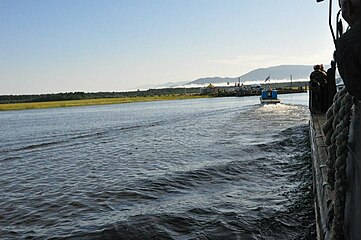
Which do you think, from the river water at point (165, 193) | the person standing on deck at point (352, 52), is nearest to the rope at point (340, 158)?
the person standing on deck at point (352, 52)

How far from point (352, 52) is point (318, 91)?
41.5 feet

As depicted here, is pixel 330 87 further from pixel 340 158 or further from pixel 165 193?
pixel 340 158

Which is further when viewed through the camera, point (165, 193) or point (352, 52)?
point (165, 193)

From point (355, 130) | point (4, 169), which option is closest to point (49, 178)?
point (4, 169)

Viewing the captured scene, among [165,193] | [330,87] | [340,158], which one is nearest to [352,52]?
[340,158]

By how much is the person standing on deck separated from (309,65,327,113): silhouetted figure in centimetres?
1214

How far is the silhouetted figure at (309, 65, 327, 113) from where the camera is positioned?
13.9m

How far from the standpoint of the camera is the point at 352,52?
202 centimetres

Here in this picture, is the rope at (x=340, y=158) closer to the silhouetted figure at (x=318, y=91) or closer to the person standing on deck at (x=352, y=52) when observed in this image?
the person standing on deck at (x=352, y=52)

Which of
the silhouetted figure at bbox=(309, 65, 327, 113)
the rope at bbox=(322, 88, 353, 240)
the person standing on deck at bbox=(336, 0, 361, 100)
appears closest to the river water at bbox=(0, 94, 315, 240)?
the silhouetted figure at bbox=(309, 65, 327, 113)

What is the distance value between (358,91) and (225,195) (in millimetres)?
5874

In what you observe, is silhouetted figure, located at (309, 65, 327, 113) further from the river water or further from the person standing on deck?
the person standing on deck

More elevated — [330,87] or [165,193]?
[330,87]

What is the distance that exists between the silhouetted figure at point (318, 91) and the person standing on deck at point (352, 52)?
12137mm
